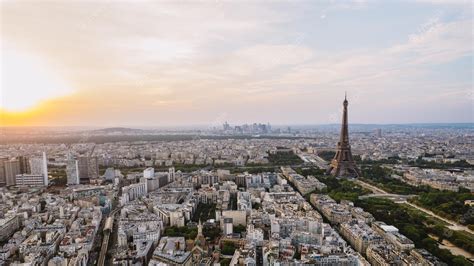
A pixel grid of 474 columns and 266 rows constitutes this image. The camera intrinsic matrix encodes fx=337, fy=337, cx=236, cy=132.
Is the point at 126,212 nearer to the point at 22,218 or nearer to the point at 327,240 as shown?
the point at 22,218

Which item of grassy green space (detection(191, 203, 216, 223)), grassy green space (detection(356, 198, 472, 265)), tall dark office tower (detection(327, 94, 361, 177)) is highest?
tall dark office tower (detection(327, 94, 361, 177))

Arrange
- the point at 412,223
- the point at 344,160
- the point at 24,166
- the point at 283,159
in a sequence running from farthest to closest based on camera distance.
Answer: the point at 283,159
the point at 344,160
the point at 24,166
the point at 412,223

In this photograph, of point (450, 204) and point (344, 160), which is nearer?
point (450, 204)

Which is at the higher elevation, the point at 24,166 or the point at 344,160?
the point at 24,166

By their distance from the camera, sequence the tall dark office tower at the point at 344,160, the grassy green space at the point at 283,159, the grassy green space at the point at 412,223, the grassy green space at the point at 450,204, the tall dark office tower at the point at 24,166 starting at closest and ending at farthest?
the grassy green space at the point at 412,223 < the grassy green space at the point at 450,204 < the tall dark office tower at the point at 24,166 < the tall dark office tower at the point at 344,160 < the grassy green space at the point at 283,159

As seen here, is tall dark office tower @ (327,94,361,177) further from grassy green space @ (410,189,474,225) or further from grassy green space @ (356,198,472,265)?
grassy green space @ (356,198,472,265)

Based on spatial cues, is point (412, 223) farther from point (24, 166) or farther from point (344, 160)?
point (24, 166)

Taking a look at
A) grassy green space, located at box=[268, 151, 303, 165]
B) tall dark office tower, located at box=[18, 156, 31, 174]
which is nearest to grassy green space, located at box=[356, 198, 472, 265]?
grassy green space, located at box=[268, 151, 303, 165]

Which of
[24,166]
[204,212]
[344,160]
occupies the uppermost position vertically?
[24,166]

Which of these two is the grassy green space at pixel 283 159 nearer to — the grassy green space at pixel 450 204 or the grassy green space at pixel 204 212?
the grassy green space at pixel 450 204

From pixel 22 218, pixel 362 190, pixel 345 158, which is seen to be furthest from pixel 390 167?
pixel 22 218

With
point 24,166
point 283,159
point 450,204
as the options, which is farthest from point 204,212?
point 283,159

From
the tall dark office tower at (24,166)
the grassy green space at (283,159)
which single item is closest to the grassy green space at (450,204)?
the grassy green space at (283,159)
